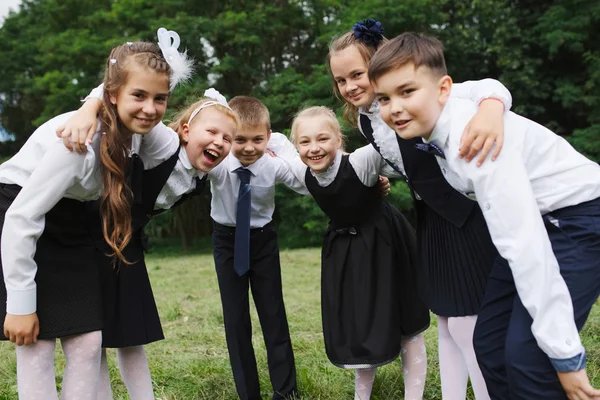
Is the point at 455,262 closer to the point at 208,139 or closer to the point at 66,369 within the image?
the point at 208,139

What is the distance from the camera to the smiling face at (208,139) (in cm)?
285

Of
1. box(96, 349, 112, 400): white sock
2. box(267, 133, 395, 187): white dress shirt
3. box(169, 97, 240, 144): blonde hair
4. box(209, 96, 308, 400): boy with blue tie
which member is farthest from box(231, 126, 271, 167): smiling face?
box(96, 349, 112, 400): white sock

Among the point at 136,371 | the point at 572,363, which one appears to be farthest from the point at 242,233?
the point at 572,363

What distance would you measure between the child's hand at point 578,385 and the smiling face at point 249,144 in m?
1.94

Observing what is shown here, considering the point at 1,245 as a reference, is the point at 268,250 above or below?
below

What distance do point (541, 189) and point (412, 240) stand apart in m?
1.17

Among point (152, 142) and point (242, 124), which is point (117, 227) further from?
point (242, 124)

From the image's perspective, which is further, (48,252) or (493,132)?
(48,252)

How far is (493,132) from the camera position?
192cm

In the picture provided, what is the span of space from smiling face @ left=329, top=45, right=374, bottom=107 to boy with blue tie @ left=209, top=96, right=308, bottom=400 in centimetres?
57

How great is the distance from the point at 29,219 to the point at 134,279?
65 centimetres

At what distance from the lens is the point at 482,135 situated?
6.27 ft

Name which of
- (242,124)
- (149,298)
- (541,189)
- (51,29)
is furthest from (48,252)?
(51,29)

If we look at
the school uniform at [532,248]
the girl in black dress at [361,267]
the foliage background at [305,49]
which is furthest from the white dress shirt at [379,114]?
the foliage background at [305,49]
